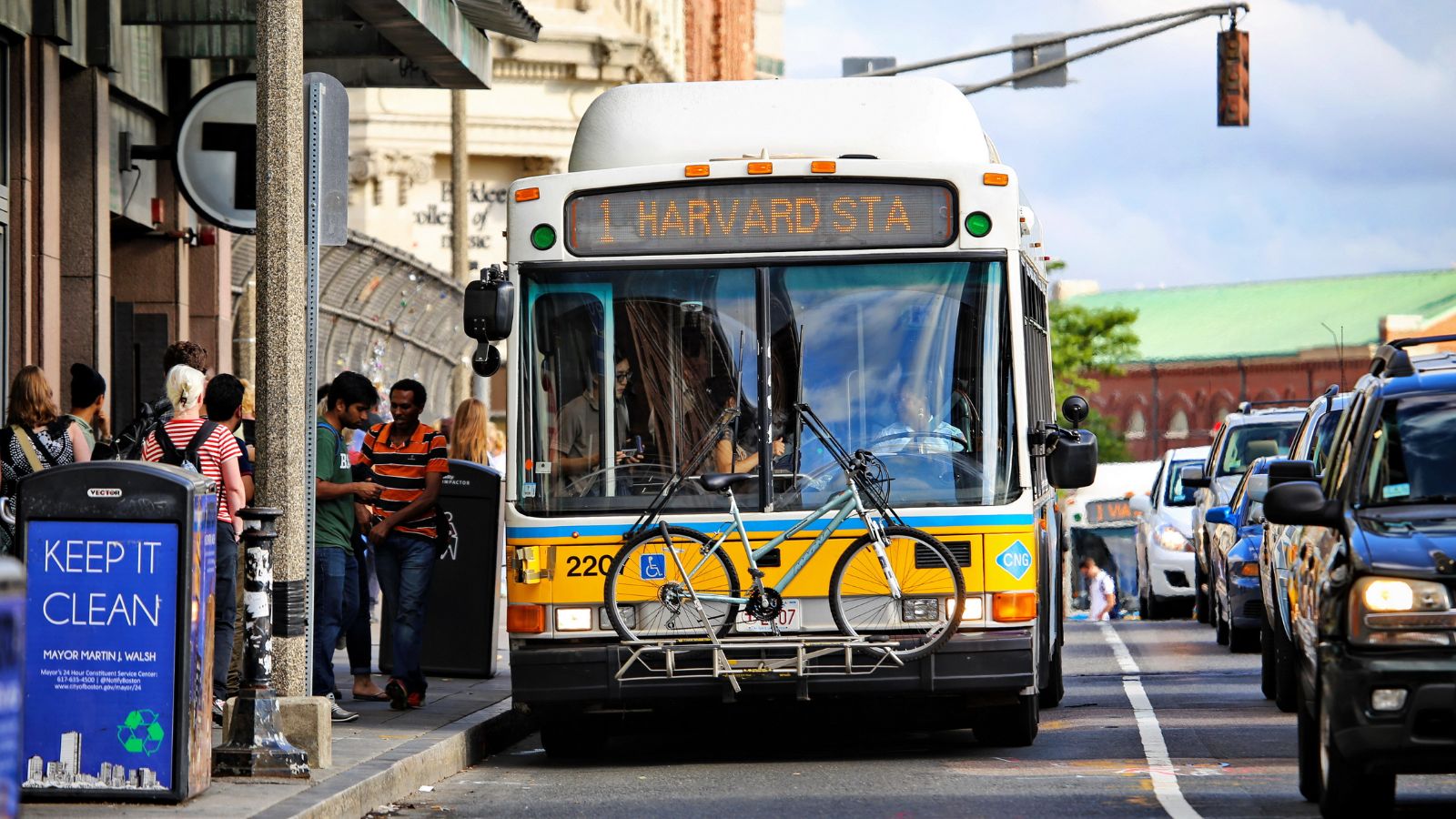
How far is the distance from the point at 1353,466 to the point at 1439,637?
4.32 feet

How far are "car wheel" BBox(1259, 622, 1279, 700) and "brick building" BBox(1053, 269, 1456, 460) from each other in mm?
112451

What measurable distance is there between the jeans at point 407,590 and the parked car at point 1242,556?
5.62 meters

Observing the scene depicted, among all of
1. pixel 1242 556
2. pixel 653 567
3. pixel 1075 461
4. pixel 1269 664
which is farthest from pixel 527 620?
pixel 1242 556

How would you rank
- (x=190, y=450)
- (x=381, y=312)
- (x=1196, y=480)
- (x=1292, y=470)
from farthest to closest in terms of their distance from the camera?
(x=381, y=312) → (x=1196, y=480) → (x=190, y=450) → (x=1292, y=470)

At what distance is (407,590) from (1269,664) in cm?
523

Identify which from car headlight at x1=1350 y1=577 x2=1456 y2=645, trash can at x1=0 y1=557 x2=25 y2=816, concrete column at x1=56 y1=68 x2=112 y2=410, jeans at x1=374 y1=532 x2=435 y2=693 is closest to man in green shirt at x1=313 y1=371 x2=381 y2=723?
jeans at x1=374 y1=532 x2=435 y2=693

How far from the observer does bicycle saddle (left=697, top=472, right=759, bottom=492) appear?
11.7 m

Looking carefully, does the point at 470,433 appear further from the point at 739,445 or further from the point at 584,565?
the point at 739,445

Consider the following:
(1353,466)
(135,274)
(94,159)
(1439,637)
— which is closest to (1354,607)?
(1439,637)

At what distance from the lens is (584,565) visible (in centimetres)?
1173

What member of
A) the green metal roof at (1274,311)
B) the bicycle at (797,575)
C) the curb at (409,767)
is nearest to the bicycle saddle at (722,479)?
the bicycle at (797,575)

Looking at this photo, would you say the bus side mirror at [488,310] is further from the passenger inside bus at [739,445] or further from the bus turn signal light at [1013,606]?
the bus turn signal light at [1013,606]

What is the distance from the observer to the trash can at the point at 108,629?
879cm

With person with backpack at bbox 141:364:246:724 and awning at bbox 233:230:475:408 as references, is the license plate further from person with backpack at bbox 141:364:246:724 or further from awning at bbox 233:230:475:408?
awning at bbox 233:230:475:408
